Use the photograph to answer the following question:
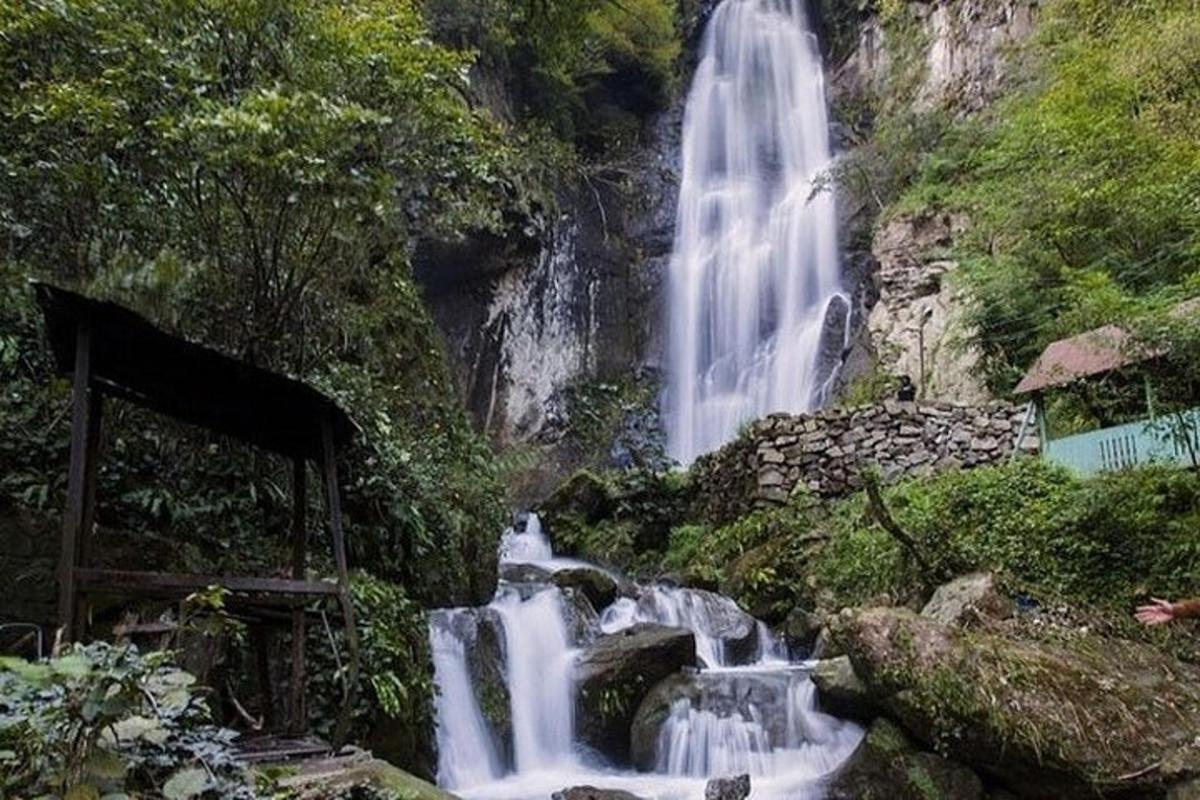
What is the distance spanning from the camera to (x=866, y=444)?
13.0 metres

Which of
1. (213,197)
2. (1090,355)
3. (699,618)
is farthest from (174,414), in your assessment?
(1090,355)

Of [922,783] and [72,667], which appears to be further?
[922,783]

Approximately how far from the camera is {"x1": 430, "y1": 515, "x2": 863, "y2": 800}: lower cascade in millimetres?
7180

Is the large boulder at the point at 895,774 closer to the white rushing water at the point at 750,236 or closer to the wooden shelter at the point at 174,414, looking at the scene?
the wooden shelter at the point at 174,414

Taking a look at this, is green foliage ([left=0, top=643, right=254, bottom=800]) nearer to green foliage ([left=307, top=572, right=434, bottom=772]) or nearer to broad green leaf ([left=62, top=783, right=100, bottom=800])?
broad green leaf ([left=62, top=783, right=100, bottom=800])

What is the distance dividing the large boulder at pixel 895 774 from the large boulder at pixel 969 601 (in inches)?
41.5

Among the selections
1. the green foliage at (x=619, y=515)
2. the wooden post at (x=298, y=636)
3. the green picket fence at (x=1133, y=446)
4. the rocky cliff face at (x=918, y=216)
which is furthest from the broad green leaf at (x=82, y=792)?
the rocky cliff face at (x=918, y=216)

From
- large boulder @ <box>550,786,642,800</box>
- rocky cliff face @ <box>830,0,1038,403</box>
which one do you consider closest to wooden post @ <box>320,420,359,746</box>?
large boulder @ <box>550,786,642,800</box>

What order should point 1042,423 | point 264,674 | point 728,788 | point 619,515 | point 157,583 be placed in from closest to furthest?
point 157,583 < point 264,674 < point 728,788 < point 1042,423 < point 619,515

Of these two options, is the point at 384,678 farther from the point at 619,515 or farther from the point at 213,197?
the point at 619,515

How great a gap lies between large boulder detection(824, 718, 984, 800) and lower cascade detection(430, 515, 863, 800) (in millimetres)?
272

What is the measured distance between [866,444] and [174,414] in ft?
34.5

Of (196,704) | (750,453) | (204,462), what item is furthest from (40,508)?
(750,453)

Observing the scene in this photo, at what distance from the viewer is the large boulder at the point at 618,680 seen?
7.99 m
